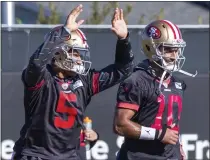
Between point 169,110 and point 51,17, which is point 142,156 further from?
point 51,17

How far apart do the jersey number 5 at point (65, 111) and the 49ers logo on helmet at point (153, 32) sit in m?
0.77

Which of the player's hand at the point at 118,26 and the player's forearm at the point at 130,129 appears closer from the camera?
the player's forearm at the point at 130,129

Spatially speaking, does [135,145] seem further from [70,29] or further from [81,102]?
[70,29]

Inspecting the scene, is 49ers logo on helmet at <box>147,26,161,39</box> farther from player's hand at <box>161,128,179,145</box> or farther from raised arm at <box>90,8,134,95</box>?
player's hand at <box>161,128,179,145</box>

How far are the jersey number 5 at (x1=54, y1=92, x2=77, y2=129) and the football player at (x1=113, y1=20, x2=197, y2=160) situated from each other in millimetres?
324

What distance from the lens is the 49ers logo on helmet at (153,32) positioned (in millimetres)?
6102

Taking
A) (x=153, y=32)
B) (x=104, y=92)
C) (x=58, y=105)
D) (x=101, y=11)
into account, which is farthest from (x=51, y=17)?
(x=58, y=105)

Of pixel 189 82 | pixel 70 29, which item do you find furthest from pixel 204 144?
pixel 70 29

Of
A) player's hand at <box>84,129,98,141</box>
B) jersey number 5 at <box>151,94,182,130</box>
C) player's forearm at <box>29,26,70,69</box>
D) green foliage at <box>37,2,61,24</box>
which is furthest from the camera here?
green foliage at <box>37,2,61,24</box>

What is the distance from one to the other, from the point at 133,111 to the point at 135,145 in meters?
0.28

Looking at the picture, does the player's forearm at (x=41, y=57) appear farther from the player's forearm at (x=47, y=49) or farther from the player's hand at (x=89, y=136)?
→ the player's hand at (x=89, y=136)

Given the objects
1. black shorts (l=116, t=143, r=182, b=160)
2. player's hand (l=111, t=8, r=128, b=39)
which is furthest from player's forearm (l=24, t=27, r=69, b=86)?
black shorts (l=116, t=143, r=182, b=160)

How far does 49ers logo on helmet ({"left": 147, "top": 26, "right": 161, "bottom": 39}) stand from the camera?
20.0 feet

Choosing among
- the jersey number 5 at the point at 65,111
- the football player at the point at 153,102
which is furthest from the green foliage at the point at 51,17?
the jersey number 5 at the point at 65,111
